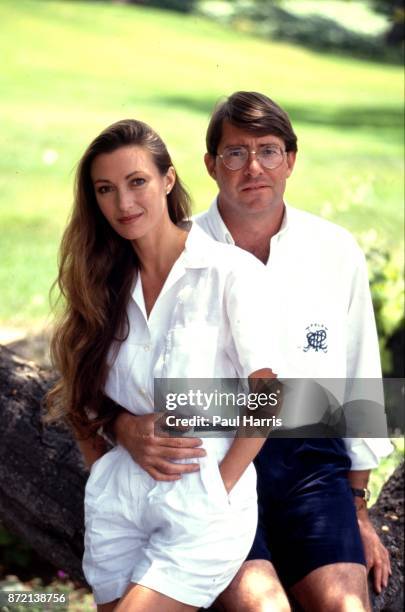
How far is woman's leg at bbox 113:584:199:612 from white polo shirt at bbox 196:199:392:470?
725mm

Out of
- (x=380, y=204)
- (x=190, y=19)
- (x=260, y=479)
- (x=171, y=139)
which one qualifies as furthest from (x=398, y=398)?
(x=190, y=19)

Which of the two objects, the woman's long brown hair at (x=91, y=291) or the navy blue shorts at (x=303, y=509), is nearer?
the woman's long brown hair at (x=91, y=291)

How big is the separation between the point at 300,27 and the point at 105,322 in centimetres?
2041

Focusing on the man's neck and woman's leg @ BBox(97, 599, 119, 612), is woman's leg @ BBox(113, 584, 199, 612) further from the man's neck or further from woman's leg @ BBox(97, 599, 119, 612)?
the man's neck

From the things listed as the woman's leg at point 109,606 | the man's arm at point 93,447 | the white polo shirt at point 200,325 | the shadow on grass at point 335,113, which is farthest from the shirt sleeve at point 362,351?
the shadow on grass at point 335,113

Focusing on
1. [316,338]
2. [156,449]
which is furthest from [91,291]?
[316,338]

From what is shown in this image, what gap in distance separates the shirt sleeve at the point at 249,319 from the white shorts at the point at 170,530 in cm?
24

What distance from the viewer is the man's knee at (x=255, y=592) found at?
2.62 meters

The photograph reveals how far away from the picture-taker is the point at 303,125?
1350 cm

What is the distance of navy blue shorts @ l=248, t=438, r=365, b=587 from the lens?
9.28ft

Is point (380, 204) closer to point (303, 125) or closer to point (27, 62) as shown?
point (303, 125)

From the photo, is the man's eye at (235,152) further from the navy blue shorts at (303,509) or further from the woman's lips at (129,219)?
the navy blue shorts at (303,509)

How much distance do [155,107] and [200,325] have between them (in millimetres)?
11358

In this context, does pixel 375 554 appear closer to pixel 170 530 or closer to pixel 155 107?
pixel 170 530
